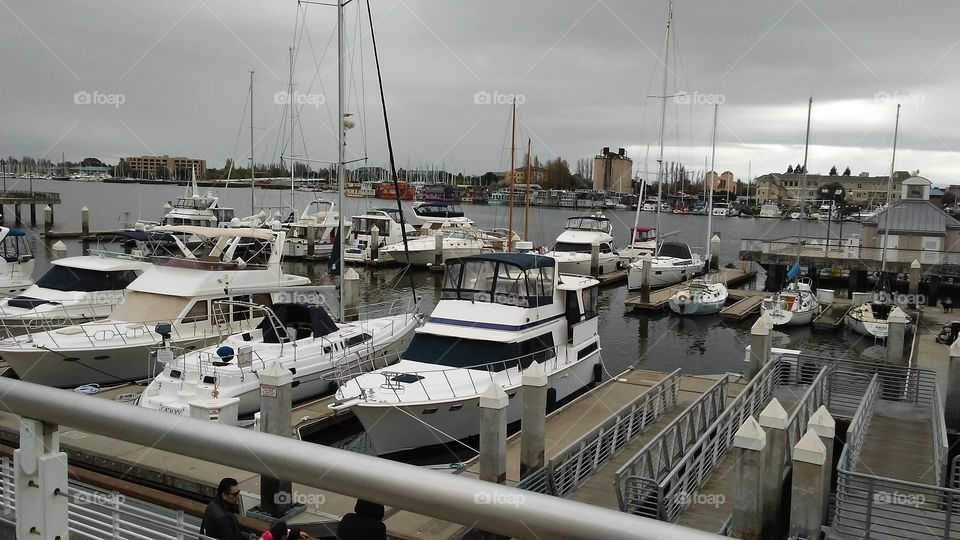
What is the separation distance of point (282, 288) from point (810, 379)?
52.1 feet

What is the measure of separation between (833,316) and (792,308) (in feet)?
9.83

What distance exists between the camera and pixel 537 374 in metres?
13.1

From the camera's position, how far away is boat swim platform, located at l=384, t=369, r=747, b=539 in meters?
11.0

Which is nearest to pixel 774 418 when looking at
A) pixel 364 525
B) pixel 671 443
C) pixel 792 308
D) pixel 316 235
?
pixel 671 443

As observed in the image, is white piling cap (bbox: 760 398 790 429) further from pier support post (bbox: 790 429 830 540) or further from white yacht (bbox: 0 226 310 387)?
white yacht (bbox: 0 226 310 387)

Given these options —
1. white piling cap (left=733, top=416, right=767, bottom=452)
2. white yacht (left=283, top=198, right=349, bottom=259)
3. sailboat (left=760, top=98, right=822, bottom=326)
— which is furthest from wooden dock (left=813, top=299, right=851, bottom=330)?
white yacht (left=283, top=198, right=349, bottom=259)

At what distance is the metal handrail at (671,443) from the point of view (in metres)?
12.0

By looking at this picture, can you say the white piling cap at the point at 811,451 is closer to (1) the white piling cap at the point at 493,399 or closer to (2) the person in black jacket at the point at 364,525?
(1) the white piling cap at the point at 493,399

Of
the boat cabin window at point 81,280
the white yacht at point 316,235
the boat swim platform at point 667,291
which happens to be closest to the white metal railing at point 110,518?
the boat cabin window at point 81,280

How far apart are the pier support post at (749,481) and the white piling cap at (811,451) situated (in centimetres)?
55

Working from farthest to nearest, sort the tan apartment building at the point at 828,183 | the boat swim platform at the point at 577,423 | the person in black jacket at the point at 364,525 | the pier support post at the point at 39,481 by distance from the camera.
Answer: the tan apartment building at the point at 828,183 → the boat swim platform at the point at 577,423 → the person in black jacket at the point at 364,525 → the pier support post at the point at 39,481

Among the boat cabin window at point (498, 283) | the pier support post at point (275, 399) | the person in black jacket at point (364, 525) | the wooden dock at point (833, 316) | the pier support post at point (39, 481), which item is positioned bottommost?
the wooden dock at point (833, 316)

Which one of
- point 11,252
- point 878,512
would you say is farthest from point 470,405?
point 11,252

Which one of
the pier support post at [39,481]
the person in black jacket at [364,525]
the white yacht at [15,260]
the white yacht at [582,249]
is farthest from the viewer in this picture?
the white yacht at [582,249]
